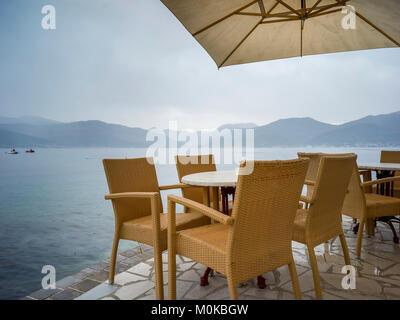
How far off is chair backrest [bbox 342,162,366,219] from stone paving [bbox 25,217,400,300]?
453mm

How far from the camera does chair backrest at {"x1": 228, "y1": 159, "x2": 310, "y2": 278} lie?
115cm

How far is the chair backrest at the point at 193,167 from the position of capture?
2.86m

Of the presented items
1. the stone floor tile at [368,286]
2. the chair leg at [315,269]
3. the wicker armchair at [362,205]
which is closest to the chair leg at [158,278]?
the chair leg at [315,269]

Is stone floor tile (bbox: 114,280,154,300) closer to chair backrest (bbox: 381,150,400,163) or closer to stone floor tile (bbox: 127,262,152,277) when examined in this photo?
stone floor tile (bbox: 127,262,152,277)

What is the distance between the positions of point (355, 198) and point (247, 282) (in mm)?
1380

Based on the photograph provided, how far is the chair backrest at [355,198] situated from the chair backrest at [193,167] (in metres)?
1.49

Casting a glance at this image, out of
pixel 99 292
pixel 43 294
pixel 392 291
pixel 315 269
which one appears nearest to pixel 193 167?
pixel 99 292

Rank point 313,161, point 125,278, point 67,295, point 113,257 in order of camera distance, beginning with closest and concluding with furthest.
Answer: point 67,295
point 113,257
point 125,278
point 313,161

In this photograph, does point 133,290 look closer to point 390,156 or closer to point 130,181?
point 130,181

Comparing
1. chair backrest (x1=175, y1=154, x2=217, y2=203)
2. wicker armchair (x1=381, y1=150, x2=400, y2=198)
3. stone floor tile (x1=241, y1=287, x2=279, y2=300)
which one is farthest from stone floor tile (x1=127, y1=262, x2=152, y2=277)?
wicker armchair (x1=381, y1=150, x2=400, y2=198)

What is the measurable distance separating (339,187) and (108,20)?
99.7 feet

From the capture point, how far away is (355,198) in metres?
2.52

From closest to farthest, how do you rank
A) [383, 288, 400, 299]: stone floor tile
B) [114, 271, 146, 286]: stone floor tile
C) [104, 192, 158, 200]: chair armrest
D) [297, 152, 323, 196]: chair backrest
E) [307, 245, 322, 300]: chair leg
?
[307, 245, 322, 300]: chair leg
[104, 192, 158, 200]: chair armrest
[383, 288, 400, 299]: stone floor tile
[114, 271, 146, 286]: stone floor tile
[297, 152, 323, 196]: chair backrest

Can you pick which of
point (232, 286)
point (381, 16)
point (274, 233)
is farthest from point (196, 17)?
point (232, 286)
